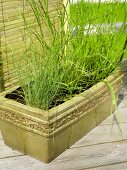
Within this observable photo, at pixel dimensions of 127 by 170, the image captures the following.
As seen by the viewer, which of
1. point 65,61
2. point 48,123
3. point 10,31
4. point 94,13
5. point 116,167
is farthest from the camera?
point 10,31

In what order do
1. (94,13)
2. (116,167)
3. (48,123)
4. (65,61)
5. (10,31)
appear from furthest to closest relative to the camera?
(10,31) < (94,13) < (65,61) < (116,167) < (48,123)

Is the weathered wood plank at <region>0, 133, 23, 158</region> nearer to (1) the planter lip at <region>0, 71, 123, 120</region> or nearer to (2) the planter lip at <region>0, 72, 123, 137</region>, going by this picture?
(2) the planter lip at <region>0, 72, 123, 137</region>

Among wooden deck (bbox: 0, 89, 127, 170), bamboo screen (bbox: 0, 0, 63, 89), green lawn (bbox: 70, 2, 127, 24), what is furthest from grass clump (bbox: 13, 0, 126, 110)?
bamboo screen (bbox: 0, 0, 63, 89)

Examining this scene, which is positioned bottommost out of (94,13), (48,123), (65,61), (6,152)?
(6,152)

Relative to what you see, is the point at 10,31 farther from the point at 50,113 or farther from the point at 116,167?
the point at 116,167

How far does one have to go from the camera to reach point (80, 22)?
228cm

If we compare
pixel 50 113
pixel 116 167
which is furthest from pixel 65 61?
pixel 116 167

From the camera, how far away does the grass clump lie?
84.0 inches

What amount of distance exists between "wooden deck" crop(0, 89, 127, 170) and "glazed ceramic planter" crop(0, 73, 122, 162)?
0.04 metres

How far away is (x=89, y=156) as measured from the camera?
2213 mm

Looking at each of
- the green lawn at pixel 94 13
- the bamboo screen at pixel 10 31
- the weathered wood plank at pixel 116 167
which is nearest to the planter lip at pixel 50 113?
the weathered wood plank at pixel 116 167

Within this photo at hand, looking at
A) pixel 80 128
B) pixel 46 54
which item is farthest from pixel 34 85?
pixel 80 128

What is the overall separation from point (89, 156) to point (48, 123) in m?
0.40

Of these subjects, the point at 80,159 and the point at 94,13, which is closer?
the point at 80,159
